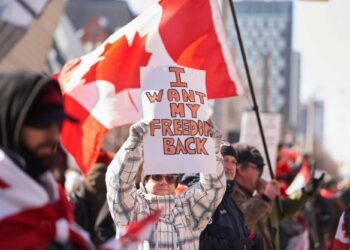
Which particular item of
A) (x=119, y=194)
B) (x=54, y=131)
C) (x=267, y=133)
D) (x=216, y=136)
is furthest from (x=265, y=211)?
(x=267, y=133)

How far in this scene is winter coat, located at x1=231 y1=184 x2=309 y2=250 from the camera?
5.92 metres

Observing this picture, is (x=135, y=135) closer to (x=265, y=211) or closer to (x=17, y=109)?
(x=265, y=211)

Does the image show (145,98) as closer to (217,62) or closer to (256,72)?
(217,62)

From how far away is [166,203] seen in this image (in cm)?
486

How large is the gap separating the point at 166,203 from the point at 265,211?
1.26 m

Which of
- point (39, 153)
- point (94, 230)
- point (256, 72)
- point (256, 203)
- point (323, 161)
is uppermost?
point (39, 153)

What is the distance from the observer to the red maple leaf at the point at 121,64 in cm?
649

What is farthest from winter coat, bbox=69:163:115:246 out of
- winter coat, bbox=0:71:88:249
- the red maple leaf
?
winter coat, bbox=0:71:88:249

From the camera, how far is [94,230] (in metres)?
7.53

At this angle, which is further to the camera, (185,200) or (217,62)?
(217,62)

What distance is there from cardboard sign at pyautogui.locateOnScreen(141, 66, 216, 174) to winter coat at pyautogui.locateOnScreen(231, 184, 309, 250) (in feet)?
3.27

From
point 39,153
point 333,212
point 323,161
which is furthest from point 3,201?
point 323,161

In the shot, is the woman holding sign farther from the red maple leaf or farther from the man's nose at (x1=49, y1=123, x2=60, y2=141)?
the man's nose at (x1=49, y1=123, x2=60, y2=141)

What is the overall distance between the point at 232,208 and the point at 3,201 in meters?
2.68
